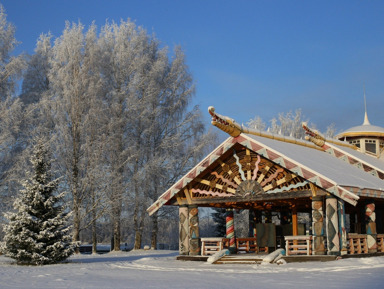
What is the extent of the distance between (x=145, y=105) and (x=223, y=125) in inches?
619

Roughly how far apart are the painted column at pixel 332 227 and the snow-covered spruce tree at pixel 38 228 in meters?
10.2

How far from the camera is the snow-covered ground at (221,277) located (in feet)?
38.4

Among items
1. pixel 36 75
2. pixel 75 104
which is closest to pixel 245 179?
pixel 75 104

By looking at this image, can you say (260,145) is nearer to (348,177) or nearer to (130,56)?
(348,177)

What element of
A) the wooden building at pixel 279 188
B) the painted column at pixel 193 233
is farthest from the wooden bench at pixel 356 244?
the painted column at pixel 193 233

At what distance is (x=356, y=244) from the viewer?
1842 cm

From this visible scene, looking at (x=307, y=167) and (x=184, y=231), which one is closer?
(x=307, y=167)

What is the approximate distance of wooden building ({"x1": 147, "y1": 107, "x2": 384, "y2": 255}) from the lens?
55.3 feet

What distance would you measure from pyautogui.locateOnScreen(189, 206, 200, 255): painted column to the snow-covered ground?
2072mm

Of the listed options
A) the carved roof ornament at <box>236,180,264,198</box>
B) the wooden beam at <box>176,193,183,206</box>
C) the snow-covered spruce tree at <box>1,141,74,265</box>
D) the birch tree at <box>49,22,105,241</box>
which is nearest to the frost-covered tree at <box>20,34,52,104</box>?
the birch tree at <box>49,22,105,241</box>

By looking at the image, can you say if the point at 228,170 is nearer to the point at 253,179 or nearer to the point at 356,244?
the point at 253,179

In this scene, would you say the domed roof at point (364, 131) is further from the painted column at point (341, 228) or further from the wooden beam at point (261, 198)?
the painted column at point (341, 228)

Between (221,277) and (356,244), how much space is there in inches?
278

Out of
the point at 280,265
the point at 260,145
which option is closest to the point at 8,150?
the point at 260,145
